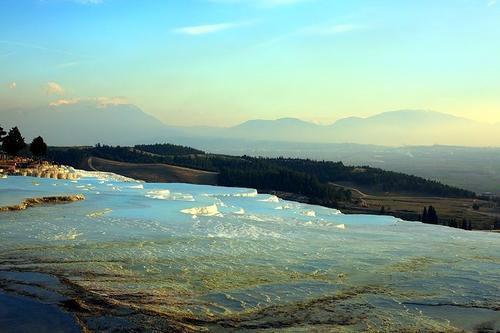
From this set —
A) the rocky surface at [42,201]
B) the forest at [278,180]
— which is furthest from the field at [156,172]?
the rocky surface at [42,201]

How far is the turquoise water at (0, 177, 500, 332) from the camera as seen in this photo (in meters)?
14.6

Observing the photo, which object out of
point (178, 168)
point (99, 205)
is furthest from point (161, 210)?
point (178, 168)

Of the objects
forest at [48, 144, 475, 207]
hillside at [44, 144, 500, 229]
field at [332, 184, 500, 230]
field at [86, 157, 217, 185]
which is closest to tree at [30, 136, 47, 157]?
field at [86, 157, 217, 185]

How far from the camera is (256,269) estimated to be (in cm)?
2022

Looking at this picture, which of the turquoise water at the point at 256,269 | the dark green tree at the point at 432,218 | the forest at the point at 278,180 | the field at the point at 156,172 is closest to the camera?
the turquoise water at the point at 256,269

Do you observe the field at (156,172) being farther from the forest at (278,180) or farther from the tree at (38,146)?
the tree at (38,146)

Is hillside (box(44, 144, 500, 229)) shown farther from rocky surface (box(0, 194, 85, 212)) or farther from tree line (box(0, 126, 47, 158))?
rocky surface (box(0, 194, 85, 212))

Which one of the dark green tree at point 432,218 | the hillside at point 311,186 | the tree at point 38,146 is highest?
the tree at point 38,146

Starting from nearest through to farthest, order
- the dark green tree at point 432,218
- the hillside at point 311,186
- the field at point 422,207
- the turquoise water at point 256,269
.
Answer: the turquoise water at point 256,269
the dark green tree at point 432,218
the field at point 422,207
the hillside at point 311,186

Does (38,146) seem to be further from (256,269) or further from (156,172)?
(156,172)

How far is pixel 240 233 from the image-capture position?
98.6 feet

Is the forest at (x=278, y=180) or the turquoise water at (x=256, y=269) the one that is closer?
the turquoise water at (x=256, y=269)

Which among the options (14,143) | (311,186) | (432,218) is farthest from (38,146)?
(311,186)

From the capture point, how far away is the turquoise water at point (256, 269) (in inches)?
573
